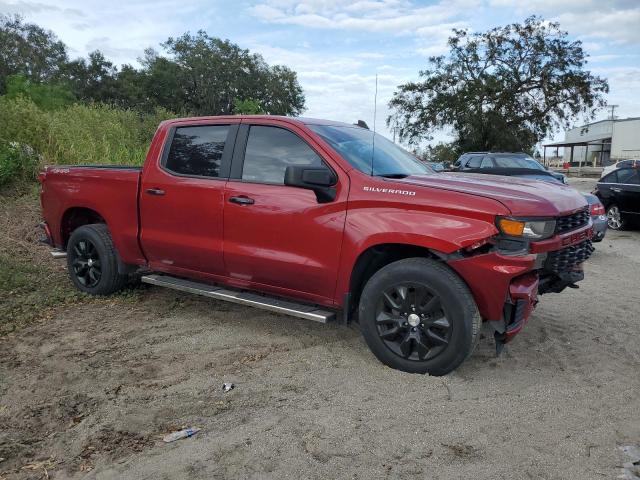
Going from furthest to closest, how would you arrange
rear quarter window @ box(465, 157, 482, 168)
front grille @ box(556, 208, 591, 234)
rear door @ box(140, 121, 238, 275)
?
rear quarter window @ box(465, 157, 482, 168)
rear door @ box(140, 121, 238, 275)
front grille @ box(556, 208, 591, 234)

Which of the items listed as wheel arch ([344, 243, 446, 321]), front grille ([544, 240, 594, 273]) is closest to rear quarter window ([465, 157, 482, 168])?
front grille ([544, 240, 594, 273])

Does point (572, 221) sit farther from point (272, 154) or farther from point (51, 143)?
point (51, 143)

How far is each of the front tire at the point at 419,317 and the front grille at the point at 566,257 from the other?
63cm

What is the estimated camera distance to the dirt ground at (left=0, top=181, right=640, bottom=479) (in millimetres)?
2939

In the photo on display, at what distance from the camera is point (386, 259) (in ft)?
14.0

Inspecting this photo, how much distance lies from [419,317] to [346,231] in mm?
801

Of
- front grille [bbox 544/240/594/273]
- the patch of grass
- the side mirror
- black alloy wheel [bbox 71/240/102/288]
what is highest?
the side mirror

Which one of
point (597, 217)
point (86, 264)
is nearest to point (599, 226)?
point (597, 217)

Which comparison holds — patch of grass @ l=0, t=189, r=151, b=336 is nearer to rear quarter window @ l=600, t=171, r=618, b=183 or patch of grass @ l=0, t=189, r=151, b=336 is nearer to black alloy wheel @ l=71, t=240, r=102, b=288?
black alloy wheel @ l=71, t=240, r=102, b=288

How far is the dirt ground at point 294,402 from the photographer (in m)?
2.94

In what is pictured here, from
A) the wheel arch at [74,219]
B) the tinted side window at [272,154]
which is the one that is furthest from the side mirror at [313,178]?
the wheel arch at [74,219]

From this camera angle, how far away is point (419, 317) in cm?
387

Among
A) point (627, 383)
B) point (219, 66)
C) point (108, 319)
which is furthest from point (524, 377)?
point (219, 66)

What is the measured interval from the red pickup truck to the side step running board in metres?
0.02
